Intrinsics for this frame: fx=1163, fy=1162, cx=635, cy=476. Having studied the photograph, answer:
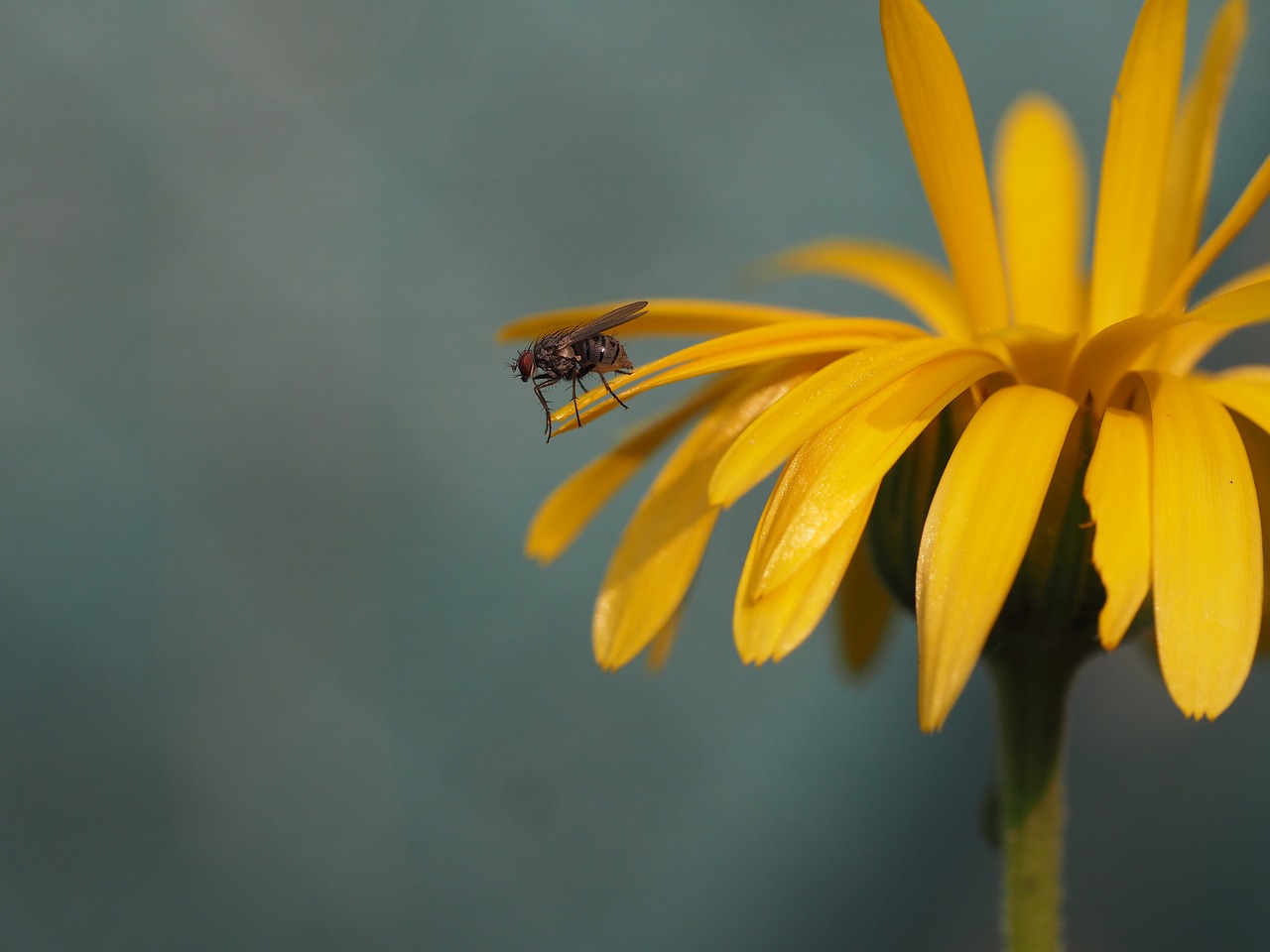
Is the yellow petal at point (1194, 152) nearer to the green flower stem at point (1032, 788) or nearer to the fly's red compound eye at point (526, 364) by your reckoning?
the green flower stem at point (1032, 788)

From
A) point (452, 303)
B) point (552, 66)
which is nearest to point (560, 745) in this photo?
point (452, 303)

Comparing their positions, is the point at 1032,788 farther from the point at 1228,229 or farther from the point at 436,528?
the point at 436,528

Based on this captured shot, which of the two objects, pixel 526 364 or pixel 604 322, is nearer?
pixel 604 322

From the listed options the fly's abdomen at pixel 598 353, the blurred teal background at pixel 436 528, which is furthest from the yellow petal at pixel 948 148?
the blurred teal background at pixel 436 528

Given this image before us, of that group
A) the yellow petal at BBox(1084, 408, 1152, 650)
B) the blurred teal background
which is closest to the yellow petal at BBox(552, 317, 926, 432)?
the yellow petal at BBox(1084, 408, 1152, 650)

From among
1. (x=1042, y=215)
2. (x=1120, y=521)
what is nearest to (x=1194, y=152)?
(x=1042, y=215)
